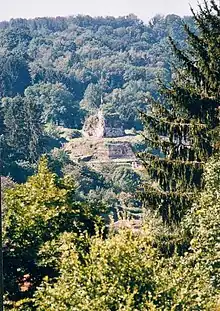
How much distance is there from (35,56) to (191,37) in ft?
423

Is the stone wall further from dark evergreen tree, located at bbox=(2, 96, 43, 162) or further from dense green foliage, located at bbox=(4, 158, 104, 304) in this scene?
dense green foliage, located at bbox=(4, 158, 104, 304)

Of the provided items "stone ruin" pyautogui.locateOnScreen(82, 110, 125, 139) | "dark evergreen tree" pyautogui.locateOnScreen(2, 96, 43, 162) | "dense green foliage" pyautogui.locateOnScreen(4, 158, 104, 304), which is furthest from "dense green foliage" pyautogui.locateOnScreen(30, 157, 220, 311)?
"stone ruin" pyautogui.locateOnScreen(82, 110, 125, 139)

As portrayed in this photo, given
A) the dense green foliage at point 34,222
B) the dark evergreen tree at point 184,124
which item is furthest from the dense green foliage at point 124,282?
the dark evergreen tree at point 184,124

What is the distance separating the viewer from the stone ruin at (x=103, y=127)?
8600 cm

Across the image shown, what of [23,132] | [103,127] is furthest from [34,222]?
[103,127]

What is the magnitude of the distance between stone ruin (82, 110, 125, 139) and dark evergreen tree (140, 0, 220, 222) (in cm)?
7131

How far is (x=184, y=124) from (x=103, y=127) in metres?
73.4

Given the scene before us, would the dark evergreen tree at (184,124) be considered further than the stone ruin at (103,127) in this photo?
No

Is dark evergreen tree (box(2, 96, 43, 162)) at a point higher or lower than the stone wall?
higher

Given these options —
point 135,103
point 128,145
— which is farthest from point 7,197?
point 135,103

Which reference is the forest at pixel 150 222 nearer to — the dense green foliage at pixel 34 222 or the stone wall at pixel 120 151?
the dense green foliage at pixel 34 222

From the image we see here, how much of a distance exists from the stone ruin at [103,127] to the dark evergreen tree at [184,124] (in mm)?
71311

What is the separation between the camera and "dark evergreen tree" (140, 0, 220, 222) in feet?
41.8

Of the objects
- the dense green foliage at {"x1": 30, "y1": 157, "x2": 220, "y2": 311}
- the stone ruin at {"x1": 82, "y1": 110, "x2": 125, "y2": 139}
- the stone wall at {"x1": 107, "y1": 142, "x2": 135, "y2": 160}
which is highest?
the dense green foliage at {"x1": 30, "y1": 157, "x2": 220, "y2": 311}
